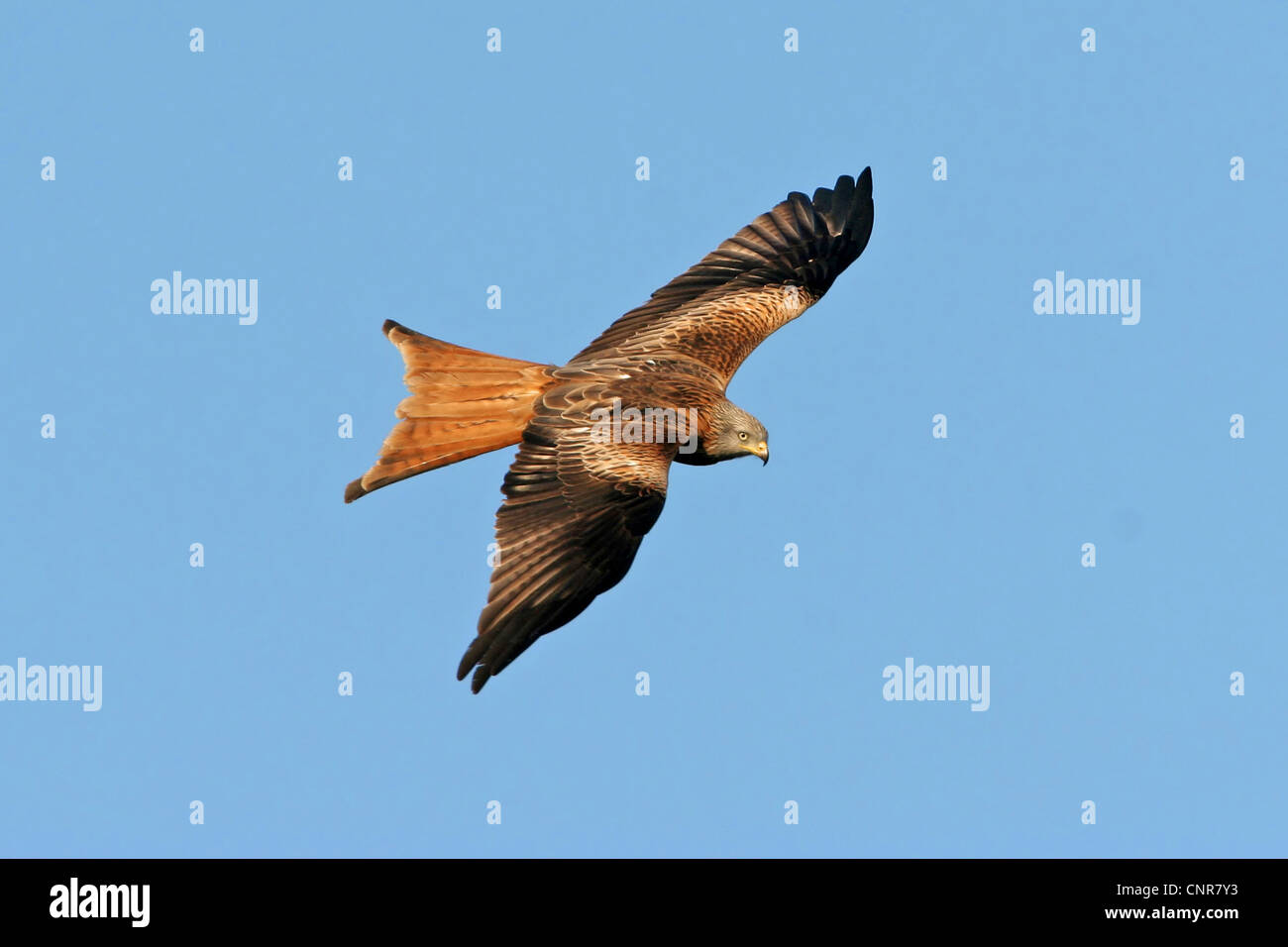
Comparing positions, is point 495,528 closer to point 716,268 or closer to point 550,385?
point 550,385

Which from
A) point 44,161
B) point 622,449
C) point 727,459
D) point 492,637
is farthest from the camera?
point 44,161

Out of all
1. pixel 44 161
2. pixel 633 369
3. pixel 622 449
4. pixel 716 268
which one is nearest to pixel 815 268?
pixel 716 268

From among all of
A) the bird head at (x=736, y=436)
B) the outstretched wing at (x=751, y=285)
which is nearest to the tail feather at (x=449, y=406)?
the outstretched wing at (x=751, y=285)

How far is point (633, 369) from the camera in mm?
14047

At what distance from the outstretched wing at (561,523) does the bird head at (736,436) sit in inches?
21.3

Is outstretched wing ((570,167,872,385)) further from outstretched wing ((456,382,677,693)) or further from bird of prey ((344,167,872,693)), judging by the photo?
outstretched wing ((456,382,677,693))

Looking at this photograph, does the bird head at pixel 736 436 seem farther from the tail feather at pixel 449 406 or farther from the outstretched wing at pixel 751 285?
the tail feather at pixel 449 406

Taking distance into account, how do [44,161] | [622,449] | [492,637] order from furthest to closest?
[44,161], [622,449], [492,637]

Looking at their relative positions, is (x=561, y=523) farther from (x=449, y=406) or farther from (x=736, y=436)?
(x=736, y=436)

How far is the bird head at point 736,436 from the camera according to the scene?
44.6 ft

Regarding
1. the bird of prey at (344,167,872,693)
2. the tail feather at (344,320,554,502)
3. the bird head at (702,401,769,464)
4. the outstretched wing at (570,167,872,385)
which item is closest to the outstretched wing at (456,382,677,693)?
the bird of prey at (344,167,872,693)
